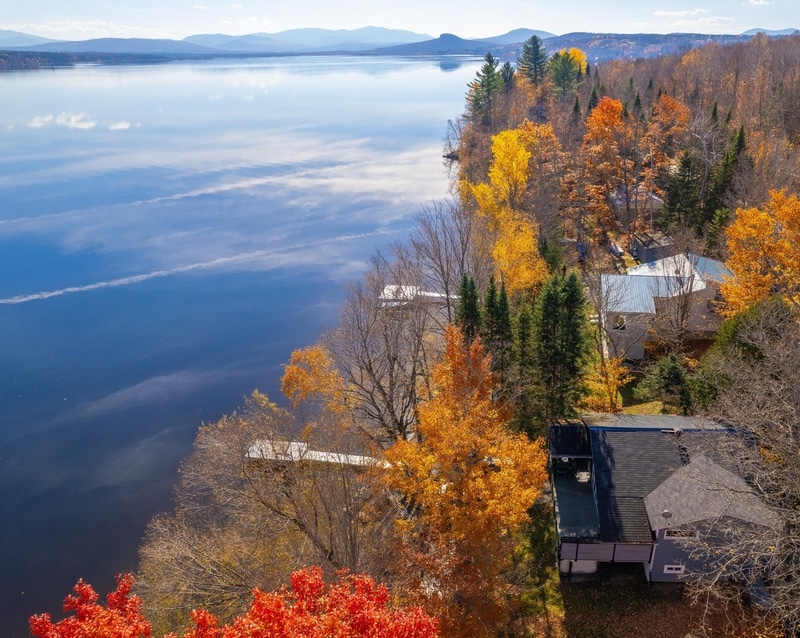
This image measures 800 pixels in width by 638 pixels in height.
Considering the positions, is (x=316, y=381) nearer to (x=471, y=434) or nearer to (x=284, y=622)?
(x=471, y=434)

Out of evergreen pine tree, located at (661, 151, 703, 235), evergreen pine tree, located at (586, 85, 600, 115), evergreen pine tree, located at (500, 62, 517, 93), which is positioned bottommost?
evergreen pine tree, located at (661, 151, 703, 235)

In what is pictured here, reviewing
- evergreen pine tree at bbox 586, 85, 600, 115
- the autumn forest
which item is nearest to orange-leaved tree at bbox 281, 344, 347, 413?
the autumn forest

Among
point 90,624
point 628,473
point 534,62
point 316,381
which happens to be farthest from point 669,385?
point 534,62

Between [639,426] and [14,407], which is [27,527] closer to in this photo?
[14,407]

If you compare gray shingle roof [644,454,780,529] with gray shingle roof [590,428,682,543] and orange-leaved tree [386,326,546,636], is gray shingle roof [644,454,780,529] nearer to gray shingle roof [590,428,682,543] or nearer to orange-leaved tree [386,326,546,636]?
gray shingle roof [590,428,682,543]

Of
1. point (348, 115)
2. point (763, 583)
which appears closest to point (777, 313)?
point (763, 583)
